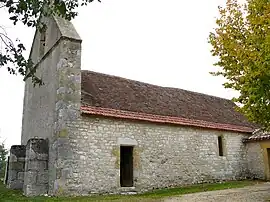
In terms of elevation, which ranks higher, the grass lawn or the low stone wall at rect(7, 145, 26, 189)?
the low stone wall at rect(7, 145, 26, 189)

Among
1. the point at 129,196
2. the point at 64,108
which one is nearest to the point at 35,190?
the point at 64,108

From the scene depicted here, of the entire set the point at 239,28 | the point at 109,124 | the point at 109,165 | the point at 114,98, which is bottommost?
the point at 109,165

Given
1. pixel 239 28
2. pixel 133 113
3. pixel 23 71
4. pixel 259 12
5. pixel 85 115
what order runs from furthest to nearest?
pixel 133 113 → pixel 85 115 → pixel 239 28 → pixel 259 12 → pixel 23 71

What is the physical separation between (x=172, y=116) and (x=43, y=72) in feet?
21.9

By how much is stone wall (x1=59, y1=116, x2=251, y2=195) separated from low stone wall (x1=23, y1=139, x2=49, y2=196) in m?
1.37

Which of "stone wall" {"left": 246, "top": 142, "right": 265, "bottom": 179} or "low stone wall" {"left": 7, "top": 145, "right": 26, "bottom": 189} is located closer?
"low stone wall" {"left": 7, "top": 145, "right": 26, "bottom": 189}

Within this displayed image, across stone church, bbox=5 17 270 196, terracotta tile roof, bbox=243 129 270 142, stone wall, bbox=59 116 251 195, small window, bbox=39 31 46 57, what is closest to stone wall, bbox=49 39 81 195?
stone church, bbox=5 17 270 196

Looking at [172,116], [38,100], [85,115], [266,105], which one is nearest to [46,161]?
[85,115]

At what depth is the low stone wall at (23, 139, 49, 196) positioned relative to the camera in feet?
40.4

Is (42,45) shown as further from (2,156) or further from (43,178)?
(2,156)

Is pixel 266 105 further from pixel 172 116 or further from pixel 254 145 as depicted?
pixel 254 145

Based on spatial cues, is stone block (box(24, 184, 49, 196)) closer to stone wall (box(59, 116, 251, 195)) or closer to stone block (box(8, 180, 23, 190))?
stone wall (box(59, 116, 251, 195))

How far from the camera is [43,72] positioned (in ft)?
49.6

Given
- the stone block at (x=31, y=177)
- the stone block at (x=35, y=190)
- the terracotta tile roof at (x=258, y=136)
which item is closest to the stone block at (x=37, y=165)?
the stone block at (x=31, y=177)
